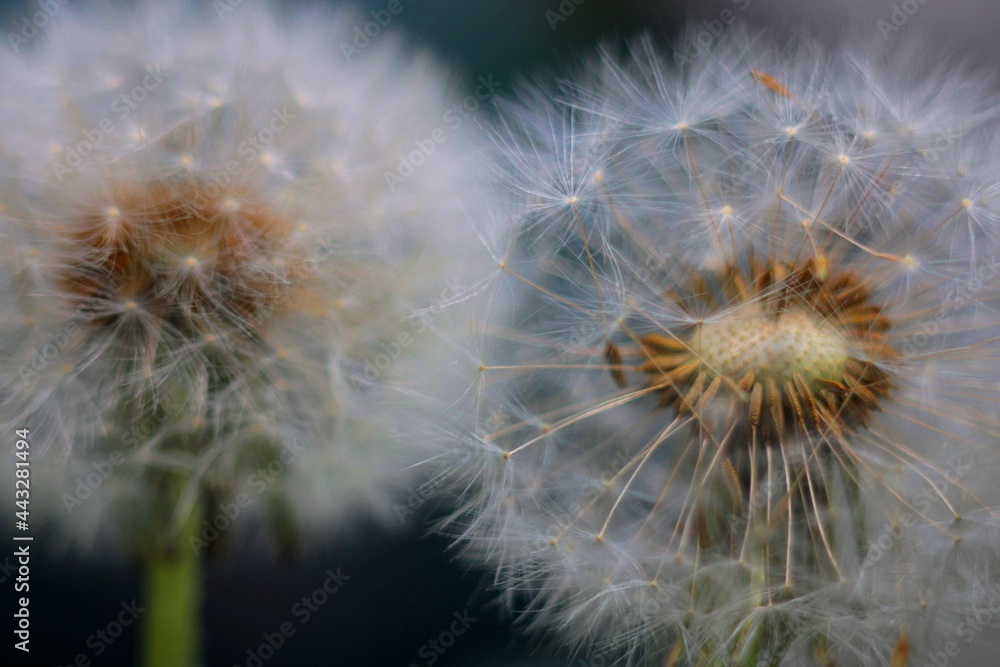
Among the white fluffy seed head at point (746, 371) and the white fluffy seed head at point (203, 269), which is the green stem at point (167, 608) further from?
the white fluffy seed head at point (746, 371)

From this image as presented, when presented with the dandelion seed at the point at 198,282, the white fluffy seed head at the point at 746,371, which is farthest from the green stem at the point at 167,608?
the white fluffy seed head at the point at 746,371

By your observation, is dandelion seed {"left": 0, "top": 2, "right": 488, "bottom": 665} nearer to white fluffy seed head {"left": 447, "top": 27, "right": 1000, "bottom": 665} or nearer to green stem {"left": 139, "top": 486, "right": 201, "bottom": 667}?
green stem {"left": 139, "top": 486, "right": 201, "bottom": 667}

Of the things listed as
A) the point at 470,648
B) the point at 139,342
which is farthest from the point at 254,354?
the point at 470,648

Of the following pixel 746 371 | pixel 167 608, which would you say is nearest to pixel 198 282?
pixel 167 608

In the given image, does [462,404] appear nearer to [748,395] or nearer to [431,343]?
[431,343]

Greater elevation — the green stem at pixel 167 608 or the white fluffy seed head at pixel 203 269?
the white fluffy seed head at pixel 203 269
